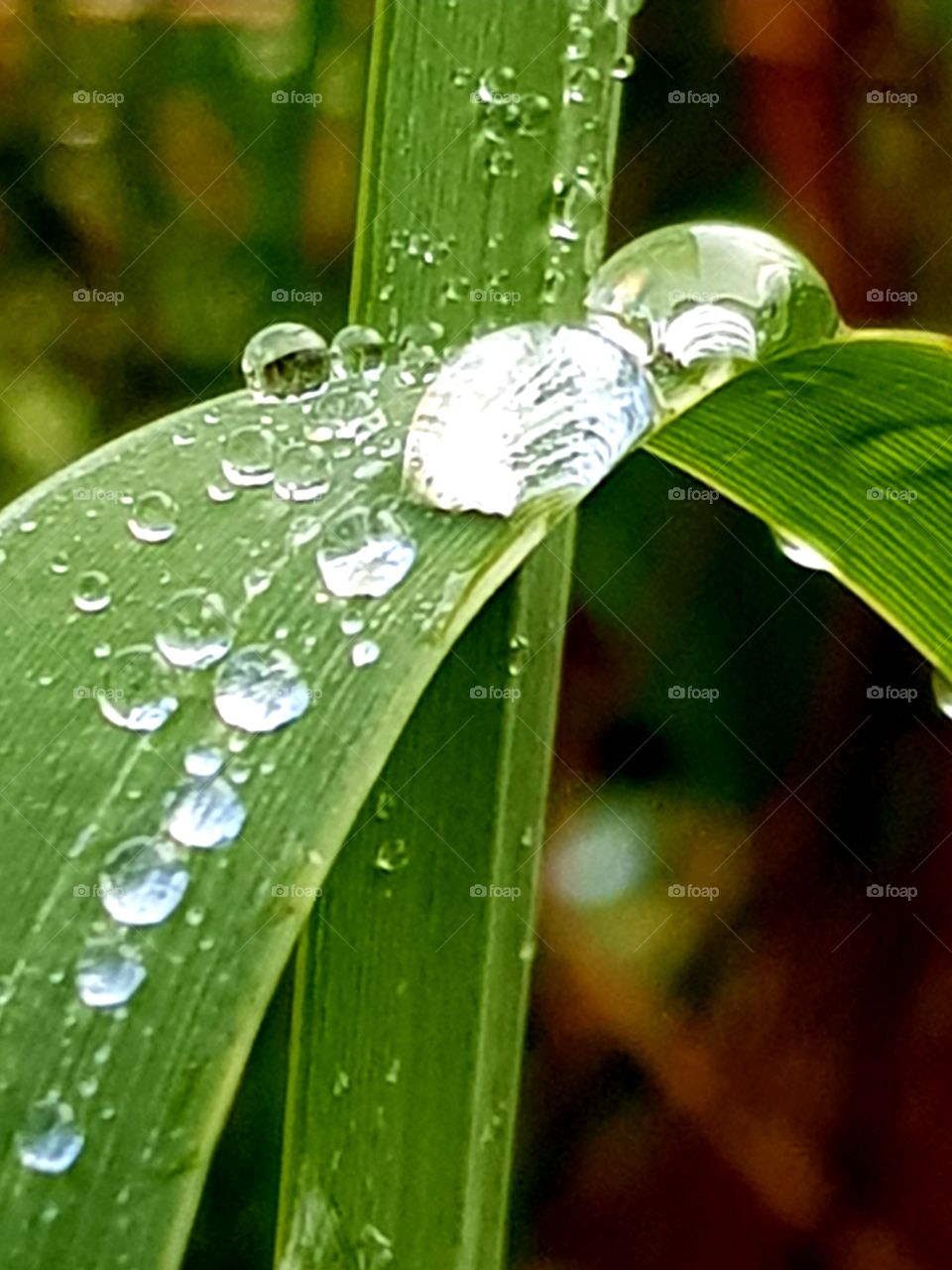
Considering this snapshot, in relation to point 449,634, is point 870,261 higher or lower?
lower

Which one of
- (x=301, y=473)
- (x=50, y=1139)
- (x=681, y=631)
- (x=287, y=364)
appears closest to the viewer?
(x=50, y=1139)

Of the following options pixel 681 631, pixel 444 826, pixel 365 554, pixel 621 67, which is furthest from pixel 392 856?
pixel 681 631

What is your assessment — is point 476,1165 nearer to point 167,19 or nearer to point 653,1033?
point 653,1033

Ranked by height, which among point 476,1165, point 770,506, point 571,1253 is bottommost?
point 571,1253

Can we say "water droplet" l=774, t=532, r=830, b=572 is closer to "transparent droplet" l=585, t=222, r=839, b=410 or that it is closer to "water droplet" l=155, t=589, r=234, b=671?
"transparent droplet" l=585, t=222, r=839, b=410

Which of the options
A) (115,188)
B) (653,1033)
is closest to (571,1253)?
(653,1033)

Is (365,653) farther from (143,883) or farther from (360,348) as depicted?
(360,348)
